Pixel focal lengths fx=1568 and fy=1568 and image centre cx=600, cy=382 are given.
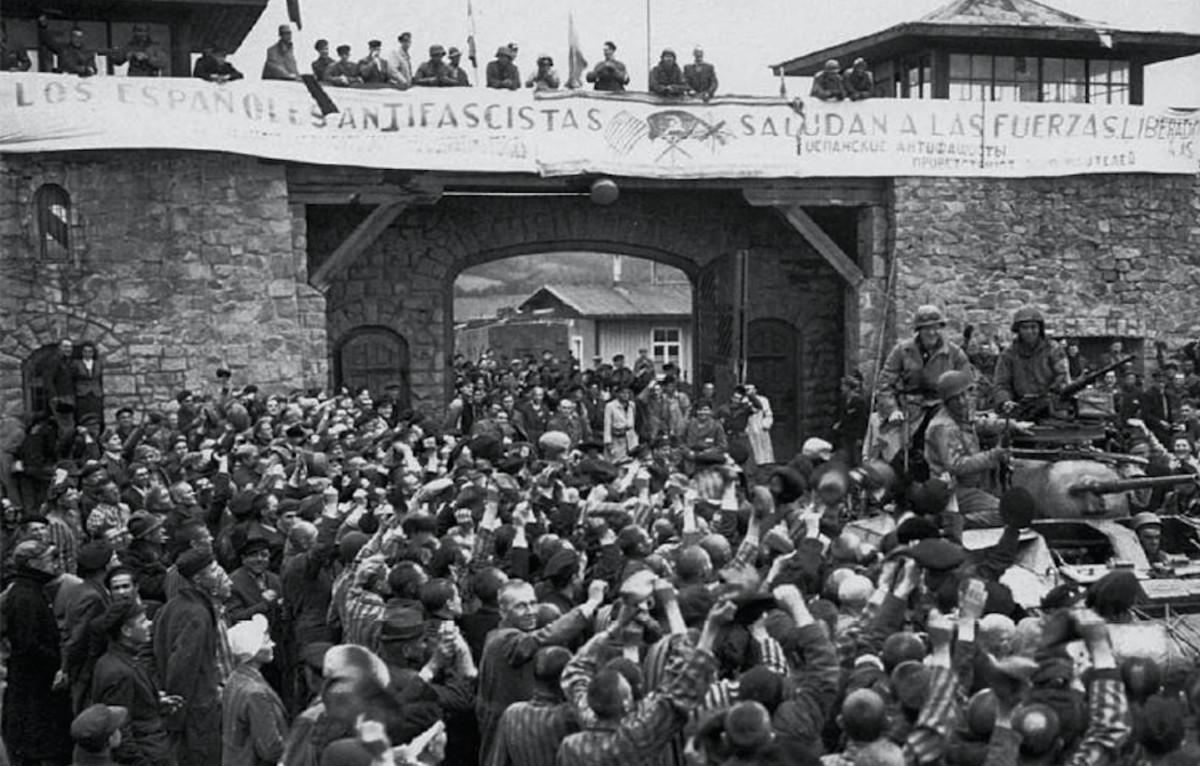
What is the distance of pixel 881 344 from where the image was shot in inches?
867

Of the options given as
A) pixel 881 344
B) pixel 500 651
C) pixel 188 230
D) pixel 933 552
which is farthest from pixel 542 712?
pixel 881 344

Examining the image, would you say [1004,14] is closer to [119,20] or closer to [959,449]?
[119,20]

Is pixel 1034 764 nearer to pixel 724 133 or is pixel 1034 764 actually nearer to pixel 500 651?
pixel 500 651

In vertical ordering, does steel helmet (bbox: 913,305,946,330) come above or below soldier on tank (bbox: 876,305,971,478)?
above

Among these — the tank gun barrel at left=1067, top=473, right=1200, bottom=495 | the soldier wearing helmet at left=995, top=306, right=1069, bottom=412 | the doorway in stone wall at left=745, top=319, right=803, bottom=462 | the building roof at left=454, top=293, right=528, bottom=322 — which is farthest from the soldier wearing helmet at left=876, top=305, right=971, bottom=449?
the building roof at left=454, top=293, right=528, bottom=322

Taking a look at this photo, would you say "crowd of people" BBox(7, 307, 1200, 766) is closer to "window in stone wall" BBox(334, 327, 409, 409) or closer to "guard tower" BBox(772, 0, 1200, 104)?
"window in stone wall" BBox(334, 327, 409, 409)

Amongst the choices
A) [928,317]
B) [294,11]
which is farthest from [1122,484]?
[294,11]

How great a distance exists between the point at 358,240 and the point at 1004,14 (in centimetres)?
1050

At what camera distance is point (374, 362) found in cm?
2270

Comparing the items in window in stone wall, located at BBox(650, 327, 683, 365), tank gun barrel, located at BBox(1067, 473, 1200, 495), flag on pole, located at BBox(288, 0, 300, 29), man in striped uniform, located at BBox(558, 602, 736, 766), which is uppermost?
flag on pole, located at BBox(288, 0, 300, 29)

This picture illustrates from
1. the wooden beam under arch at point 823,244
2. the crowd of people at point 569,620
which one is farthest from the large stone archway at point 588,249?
the crowd of people at point 569,620

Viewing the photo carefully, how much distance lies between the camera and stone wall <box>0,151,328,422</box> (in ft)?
62.4

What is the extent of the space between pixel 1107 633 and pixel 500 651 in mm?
2623

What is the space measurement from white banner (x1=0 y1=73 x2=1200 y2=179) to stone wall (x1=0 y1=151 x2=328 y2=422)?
557mm
